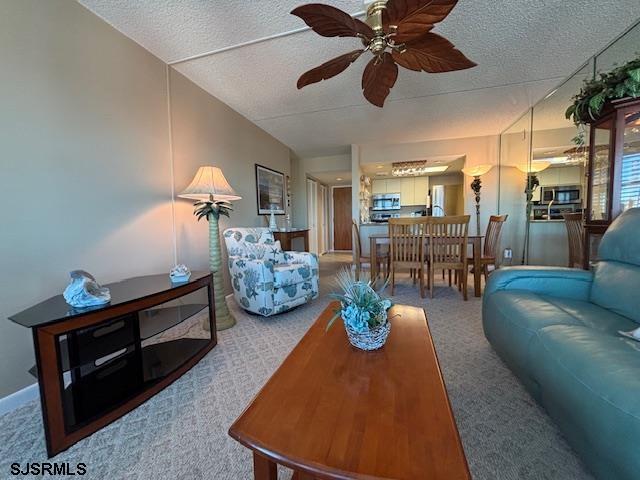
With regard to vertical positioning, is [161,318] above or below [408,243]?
below

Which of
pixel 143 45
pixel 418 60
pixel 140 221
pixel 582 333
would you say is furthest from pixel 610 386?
pixel 143 45

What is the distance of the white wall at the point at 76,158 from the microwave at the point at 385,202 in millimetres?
4847

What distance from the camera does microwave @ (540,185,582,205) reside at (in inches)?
130

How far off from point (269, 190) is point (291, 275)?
2.11 meters

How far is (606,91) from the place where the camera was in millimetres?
1986

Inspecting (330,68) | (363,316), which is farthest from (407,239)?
(363,316)

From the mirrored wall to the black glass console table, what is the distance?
4.38m

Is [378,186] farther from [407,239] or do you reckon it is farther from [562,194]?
[407,239]

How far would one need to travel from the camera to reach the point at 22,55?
1403 mm

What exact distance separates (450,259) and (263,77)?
2.95 meters

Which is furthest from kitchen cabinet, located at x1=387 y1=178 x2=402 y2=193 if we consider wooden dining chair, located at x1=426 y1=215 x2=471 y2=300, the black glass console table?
the black glass console table

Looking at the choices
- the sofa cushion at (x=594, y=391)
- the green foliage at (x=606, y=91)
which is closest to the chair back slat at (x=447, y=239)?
the green foliage at (x=606, y=91)

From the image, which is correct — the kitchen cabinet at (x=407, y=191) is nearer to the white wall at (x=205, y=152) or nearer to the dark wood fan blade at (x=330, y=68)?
the white wall at (x=205, y=152)

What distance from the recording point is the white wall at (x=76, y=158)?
1371mm
